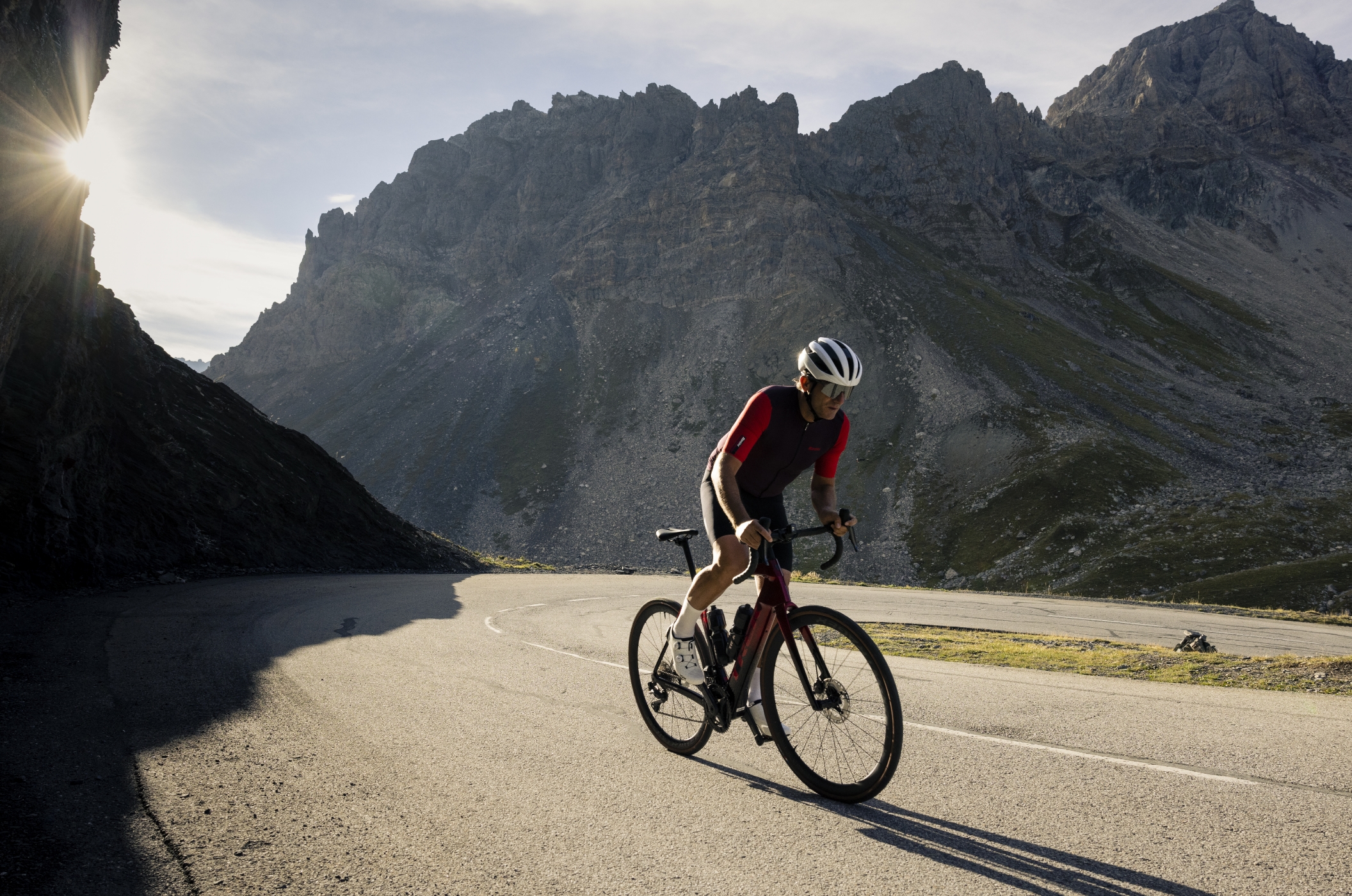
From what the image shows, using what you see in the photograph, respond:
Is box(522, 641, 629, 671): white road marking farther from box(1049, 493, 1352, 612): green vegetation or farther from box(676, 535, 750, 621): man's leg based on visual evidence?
box(1049, 493, 1352, 612): green vegetation

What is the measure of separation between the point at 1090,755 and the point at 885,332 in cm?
10566

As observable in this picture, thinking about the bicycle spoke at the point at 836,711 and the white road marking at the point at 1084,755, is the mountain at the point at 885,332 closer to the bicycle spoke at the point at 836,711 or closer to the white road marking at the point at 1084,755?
the white road marking at the point at 1084,755

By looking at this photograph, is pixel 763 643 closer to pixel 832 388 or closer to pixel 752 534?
pixel 752 534

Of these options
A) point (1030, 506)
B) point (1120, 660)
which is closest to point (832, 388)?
point (1120, 660)

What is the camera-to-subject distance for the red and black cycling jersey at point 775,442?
5145mm

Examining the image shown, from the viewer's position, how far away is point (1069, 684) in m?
8.34

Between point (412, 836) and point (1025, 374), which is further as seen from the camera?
point (1025, 374)

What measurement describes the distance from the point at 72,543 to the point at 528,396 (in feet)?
323

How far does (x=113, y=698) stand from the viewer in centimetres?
685

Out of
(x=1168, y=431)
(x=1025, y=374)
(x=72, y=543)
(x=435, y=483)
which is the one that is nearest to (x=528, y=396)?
(x=435, y=483)

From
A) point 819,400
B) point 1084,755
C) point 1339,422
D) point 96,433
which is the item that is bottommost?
point 1084,755

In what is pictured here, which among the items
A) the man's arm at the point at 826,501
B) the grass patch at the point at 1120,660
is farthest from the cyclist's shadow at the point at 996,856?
the grass patch at the point at 1120,660

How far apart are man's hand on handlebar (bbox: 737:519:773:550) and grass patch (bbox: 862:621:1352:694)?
22.6 ft

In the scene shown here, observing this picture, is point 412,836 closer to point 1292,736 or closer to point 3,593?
point 1292,736
